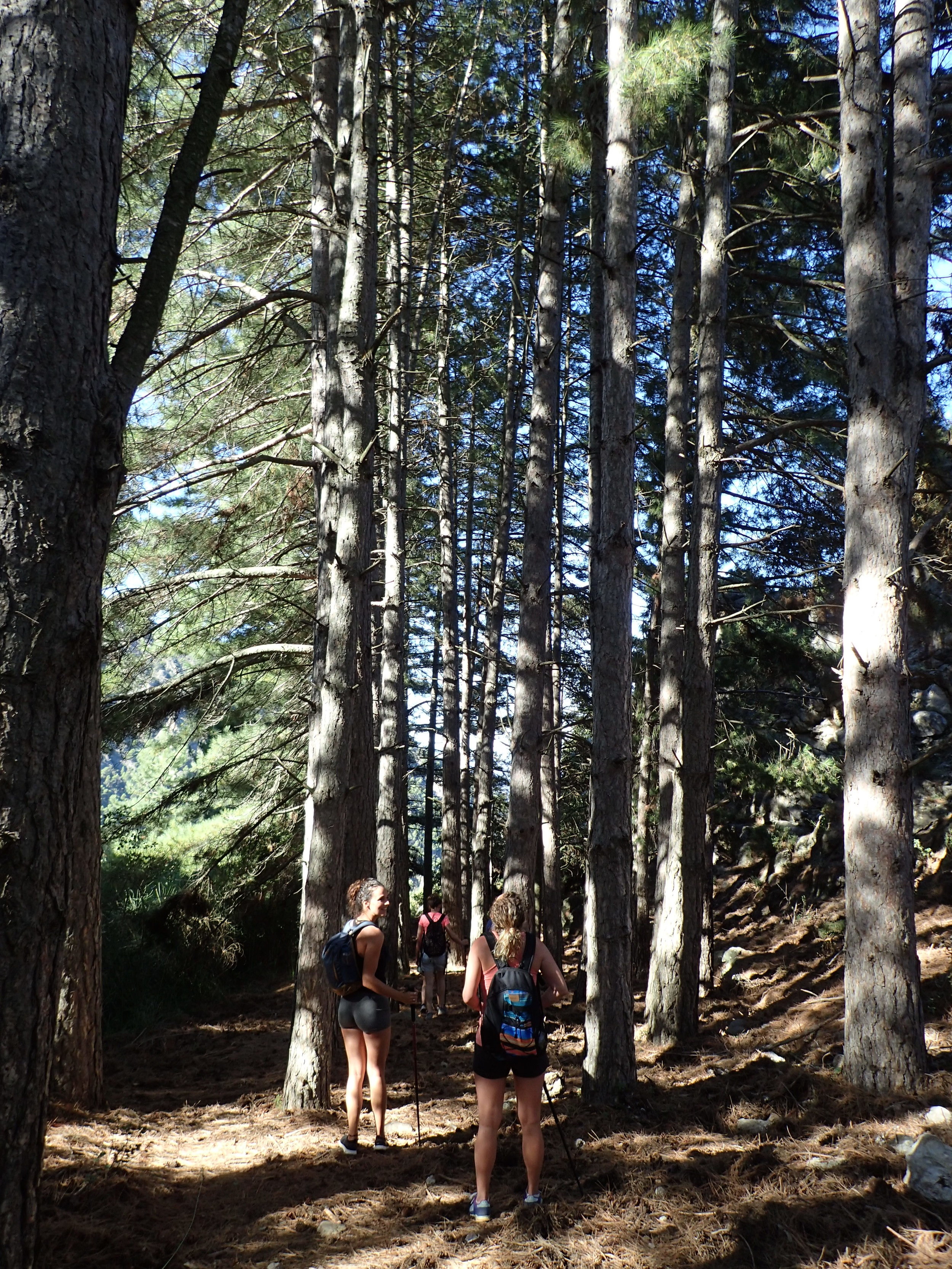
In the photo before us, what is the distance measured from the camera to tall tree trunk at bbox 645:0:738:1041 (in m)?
8.76

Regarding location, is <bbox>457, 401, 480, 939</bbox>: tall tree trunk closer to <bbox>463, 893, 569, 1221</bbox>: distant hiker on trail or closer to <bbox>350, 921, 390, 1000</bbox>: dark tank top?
<bbox>350, 921, 390, 1000</bbox>: dark tank top

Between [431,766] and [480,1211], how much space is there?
21.2 metres

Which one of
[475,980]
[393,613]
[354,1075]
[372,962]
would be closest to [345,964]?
[372,962]

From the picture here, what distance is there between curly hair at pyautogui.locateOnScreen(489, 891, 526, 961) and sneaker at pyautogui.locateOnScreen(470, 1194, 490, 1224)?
1.16 metres

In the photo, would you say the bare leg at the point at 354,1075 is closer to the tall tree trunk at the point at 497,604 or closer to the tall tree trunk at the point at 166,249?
the tall tree trunk at the point at 166,249

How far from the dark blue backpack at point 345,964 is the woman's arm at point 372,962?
25 mm

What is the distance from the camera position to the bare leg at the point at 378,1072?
5680 millimetres

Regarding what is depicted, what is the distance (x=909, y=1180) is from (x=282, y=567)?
23.0 ft

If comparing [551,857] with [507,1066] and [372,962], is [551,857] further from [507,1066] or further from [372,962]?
[507,1066]

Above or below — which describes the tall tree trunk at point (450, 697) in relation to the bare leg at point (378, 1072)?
above

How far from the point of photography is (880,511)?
5.97 m

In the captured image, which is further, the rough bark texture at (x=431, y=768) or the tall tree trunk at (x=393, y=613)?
the rough bark texture at (x=431, y=768)

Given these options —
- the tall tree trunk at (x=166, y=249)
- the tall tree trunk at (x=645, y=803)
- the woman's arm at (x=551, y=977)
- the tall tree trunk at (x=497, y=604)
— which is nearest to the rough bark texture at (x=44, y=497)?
the tall tree trunk at (x=166, y=249)

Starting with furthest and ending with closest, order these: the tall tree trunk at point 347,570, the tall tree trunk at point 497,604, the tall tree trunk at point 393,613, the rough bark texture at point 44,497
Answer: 1. the tall tree trunk at point 497,604
2. the tall tree trunk at point 393,613
3. the tall tree trunk at point 347,570
4. the rough bark texture at point 44,497
